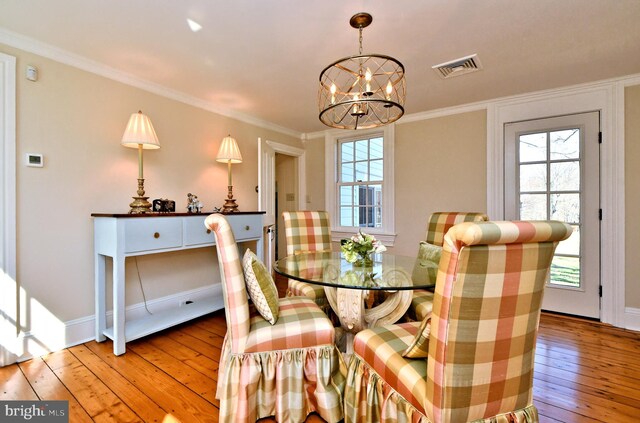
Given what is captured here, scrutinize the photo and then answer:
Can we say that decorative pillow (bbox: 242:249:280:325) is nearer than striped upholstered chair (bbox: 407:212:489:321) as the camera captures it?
Yes

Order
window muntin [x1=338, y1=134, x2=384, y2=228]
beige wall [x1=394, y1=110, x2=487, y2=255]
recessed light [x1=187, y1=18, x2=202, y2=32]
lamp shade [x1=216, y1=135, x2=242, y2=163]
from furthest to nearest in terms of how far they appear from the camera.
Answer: window muntin [x1=338, y1=134, x2=384, y2=228]
beige wall [x1=394, y1=110, x2=487, y2=255]
lamp shade [x1=216, y1=135, x2=242, y2=163]
recessed light [x1=187, y1=18, x2=202, y2=32]

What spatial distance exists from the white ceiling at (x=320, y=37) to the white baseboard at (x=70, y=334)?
6.91ft

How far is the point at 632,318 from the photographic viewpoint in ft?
8.77

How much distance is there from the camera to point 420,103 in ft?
11.1

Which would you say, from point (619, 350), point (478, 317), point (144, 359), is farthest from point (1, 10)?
point (619, 350)

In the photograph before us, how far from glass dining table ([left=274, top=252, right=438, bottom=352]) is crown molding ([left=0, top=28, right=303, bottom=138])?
214 cm

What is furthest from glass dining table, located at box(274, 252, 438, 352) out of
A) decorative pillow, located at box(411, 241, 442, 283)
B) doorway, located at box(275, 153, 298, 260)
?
doorway, located at box(275, 153, 298, 260)

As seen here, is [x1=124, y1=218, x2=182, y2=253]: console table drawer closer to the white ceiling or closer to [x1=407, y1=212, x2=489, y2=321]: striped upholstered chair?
the white ceiling

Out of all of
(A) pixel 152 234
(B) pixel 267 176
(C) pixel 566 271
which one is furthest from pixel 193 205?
(C) pixel 566 271

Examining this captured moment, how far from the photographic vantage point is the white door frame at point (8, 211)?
198 centimetres

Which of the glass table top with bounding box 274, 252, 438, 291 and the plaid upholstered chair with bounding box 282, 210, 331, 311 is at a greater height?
the plaid upholstered chair with bounding box 282, 210, 331, 311

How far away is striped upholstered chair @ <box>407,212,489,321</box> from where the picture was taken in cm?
193

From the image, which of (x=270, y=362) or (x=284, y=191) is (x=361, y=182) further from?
(x=270, y=362)

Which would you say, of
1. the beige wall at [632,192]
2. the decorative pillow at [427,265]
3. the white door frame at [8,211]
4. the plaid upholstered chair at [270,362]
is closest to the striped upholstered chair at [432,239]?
the decorative pillow at [427,265]
